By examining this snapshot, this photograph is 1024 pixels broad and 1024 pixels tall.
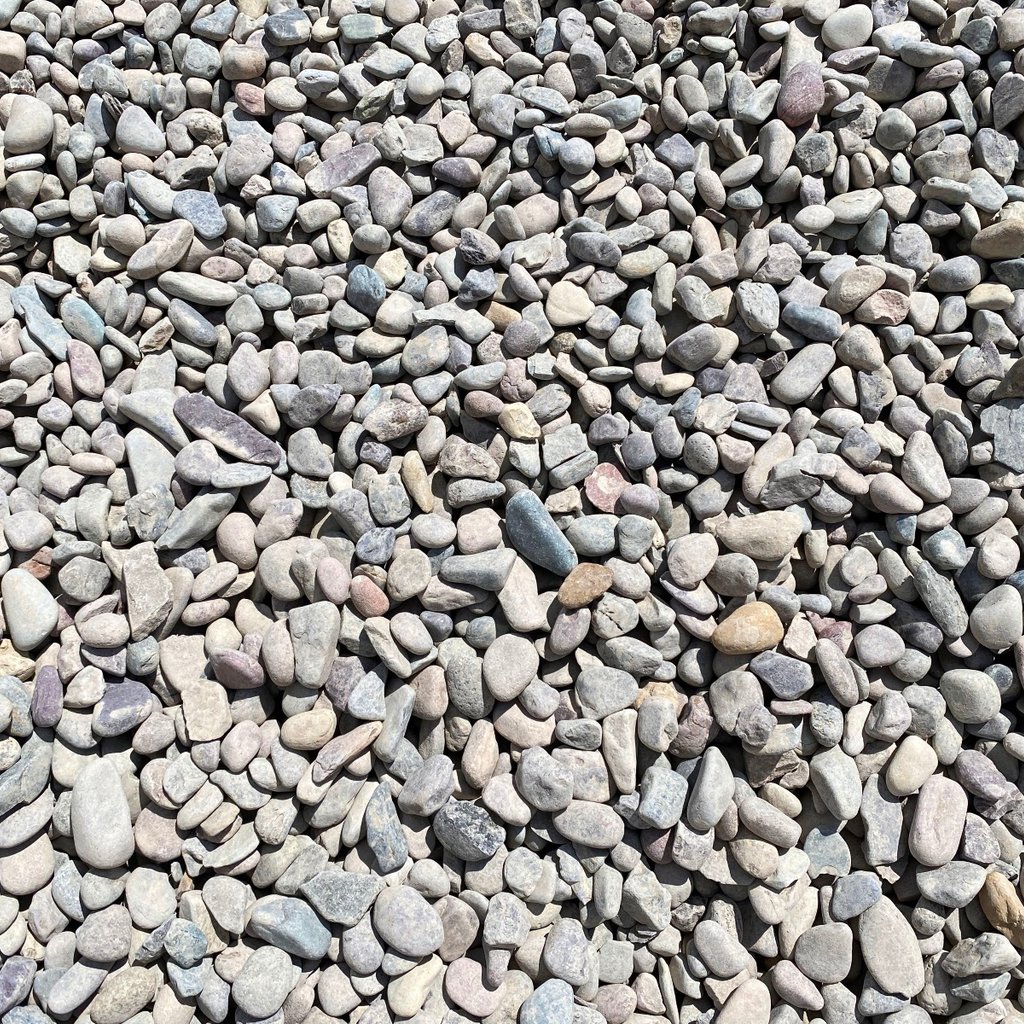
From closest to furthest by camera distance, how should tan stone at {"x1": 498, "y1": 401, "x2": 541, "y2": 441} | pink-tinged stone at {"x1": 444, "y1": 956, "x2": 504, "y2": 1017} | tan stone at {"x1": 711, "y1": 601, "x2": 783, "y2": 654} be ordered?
pink-tinged stone at {"x1": 444, "y1": 956, "x2": 504, "y2": 1017} → tan stone at {"x1": 711, "y1": 601, "x2": 783, "y2": 654} → tan stone at {"x1": 498, "y1": 401, "x2": 541, "y2": 441}

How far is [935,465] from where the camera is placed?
1.43m

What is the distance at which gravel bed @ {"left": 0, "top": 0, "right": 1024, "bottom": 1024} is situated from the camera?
1.29 meters

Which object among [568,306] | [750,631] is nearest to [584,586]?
[750,631]

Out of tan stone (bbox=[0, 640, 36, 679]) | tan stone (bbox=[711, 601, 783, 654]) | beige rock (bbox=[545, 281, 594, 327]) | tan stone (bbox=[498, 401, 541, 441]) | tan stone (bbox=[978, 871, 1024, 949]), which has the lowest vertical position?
tan stone (bbox=[0, 640, 36, 679])

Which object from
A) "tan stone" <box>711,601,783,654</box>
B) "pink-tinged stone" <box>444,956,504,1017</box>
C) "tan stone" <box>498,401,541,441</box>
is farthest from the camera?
"tan stone" <box>498,401,541,441</box>

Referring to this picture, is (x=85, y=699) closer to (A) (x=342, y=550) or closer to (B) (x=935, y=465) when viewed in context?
(A) (x=342, y=550)

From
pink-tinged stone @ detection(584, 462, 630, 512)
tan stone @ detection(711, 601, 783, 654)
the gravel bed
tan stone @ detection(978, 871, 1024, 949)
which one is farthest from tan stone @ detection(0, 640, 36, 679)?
tan stone @ detection(978, 871, 1024, 949)

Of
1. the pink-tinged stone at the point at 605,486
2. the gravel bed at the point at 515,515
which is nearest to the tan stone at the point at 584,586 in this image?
the gravel bed at the point at 515,515

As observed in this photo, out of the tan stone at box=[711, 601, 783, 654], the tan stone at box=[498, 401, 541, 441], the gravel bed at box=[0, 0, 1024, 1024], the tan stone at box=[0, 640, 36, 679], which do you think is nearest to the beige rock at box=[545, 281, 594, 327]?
the gravel bed at box=[0, 0, 1024, 1024]

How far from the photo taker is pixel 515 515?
4.64 feet

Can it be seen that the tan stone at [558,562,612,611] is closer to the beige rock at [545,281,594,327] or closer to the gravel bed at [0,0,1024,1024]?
the gravel bed at [0,0,1024,1024]

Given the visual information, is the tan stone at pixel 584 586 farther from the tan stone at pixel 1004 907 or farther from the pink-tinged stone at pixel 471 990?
the tan stone at pixel 1004 907

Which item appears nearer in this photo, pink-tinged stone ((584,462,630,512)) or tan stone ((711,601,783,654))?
tan stone ((711,601,783,654))

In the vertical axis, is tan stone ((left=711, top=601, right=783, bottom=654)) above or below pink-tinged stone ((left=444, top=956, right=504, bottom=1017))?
above
